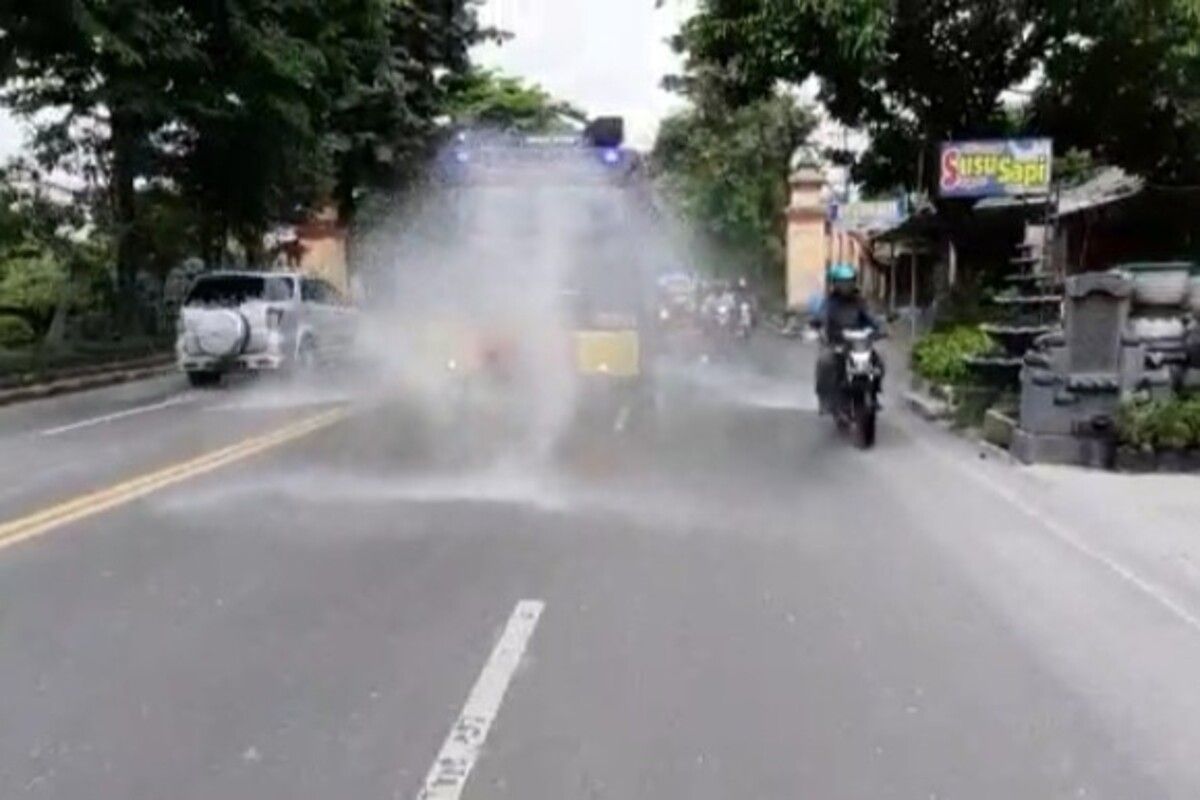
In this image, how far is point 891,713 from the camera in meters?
6.00

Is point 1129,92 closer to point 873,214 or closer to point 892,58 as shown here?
point 892,58

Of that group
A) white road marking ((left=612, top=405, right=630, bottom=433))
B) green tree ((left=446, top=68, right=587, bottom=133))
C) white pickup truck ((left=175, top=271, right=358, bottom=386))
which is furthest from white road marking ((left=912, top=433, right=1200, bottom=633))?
green tree ((left=446, top=68, right=587, bottom=133))

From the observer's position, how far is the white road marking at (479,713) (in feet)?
16.9

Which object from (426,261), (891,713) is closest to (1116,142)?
(426,261)

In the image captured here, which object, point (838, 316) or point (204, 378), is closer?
point (838, 316)

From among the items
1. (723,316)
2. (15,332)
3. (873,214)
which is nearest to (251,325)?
(15,332)

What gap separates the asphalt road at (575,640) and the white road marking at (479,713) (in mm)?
20

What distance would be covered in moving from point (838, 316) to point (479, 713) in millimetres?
11280

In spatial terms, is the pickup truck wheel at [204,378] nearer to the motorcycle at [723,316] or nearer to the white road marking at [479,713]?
the motorcycle at [723,316]

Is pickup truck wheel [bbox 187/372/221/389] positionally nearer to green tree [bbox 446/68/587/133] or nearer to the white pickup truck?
the white pickup truck

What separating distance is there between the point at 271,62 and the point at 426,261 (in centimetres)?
597

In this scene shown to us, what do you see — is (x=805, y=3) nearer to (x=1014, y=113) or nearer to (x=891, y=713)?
(x=1014, y=113)

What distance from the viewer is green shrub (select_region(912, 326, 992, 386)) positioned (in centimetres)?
1952

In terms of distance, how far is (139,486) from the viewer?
40.3 ft
